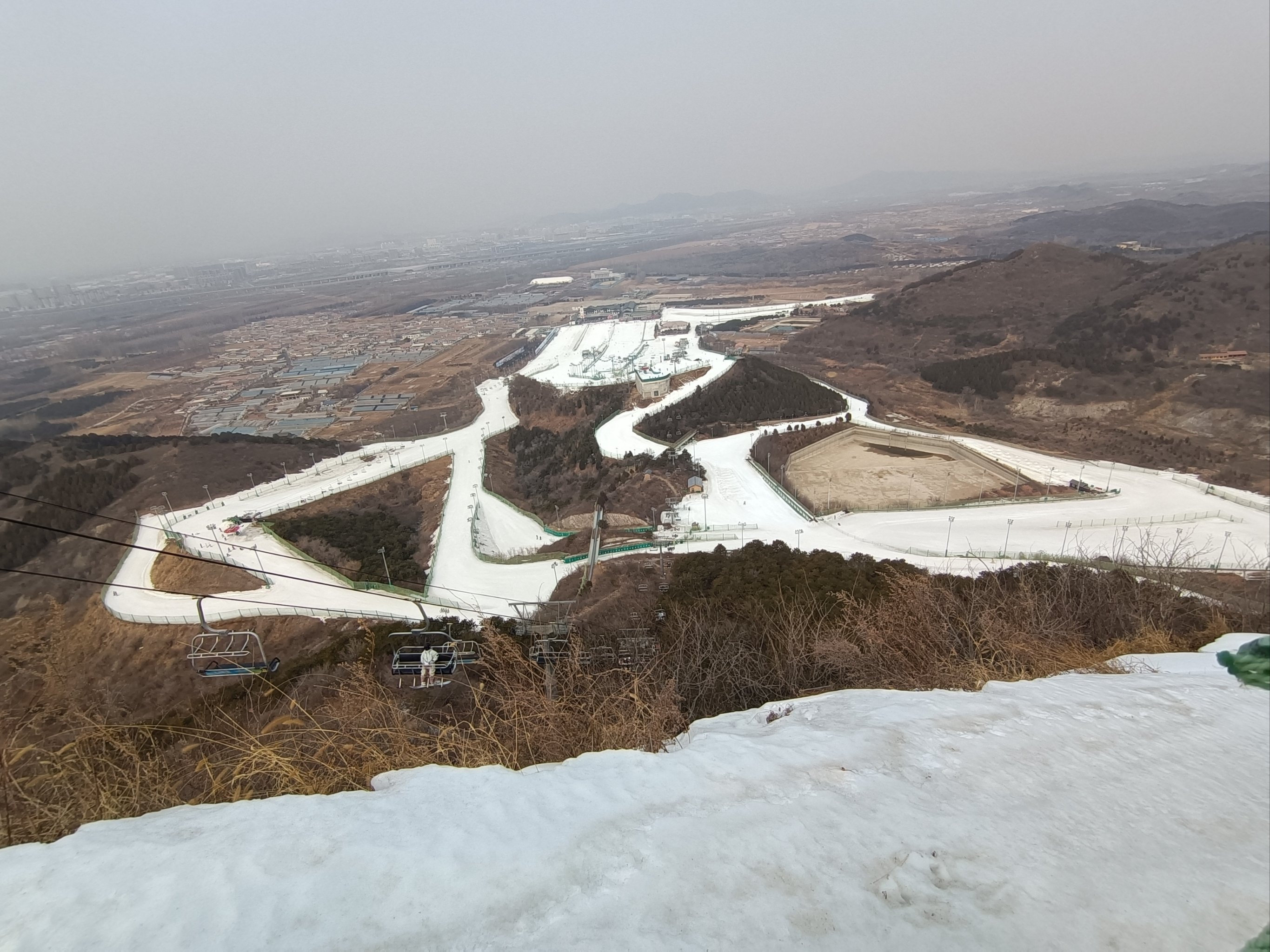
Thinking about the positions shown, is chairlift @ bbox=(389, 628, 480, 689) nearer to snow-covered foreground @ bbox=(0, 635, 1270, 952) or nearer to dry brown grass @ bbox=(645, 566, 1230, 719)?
dry brown grass @ bbox=(645, 566, 1230, 719)

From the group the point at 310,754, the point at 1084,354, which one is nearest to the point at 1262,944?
the point at 310,754

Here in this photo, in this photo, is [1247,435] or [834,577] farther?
[1247,435]

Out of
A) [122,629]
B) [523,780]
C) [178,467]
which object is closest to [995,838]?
[523,780]

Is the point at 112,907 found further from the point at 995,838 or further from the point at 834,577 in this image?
the point at 834,577

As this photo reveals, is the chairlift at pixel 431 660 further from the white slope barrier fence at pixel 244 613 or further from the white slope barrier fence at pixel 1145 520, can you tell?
the white slope barrier fence at pixel 1145 520

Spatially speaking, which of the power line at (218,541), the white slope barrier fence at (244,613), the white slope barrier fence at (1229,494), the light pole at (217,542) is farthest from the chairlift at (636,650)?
the white slope barrier fence at (1229,494)

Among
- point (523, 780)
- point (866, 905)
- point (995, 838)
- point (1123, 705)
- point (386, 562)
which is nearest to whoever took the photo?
point (866, 905)
